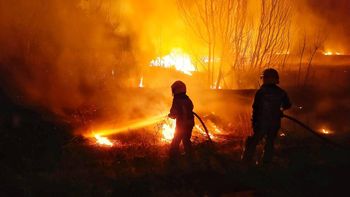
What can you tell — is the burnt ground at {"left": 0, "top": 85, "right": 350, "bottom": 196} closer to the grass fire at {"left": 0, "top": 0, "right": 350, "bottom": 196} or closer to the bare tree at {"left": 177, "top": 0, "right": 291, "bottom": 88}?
the grass fire at {"left": 0, "top": 0, "right": 350, "bottom": 196}

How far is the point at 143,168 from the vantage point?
741cm

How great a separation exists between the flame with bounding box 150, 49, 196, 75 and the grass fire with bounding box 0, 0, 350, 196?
7 cm

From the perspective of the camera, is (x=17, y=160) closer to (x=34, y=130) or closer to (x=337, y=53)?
(x=34, y=130)

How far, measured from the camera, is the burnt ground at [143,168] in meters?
6.14

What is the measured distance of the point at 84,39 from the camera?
13281 mm

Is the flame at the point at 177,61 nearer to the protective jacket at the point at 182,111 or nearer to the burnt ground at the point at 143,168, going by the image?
the burnt ground at the point at 143,168

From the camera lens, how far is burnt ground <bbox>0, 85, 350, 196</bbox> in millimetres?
6141

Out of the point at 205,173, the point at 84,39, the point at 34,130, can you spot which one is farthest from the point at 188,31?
the point at 205,173

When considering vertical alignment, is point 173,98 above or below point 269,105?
above

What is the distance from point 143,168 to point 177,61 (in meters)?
10.2

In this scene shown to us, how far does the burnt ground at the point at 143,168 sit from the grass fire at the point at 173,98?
30 millimetres

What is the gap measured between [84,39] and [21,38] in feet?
6.70

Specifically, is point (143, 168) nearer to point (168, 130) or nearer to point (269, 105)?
point (269, 105)

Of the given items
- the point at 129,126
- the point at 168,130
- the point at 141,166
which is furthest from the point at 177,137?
the point at 129,126
